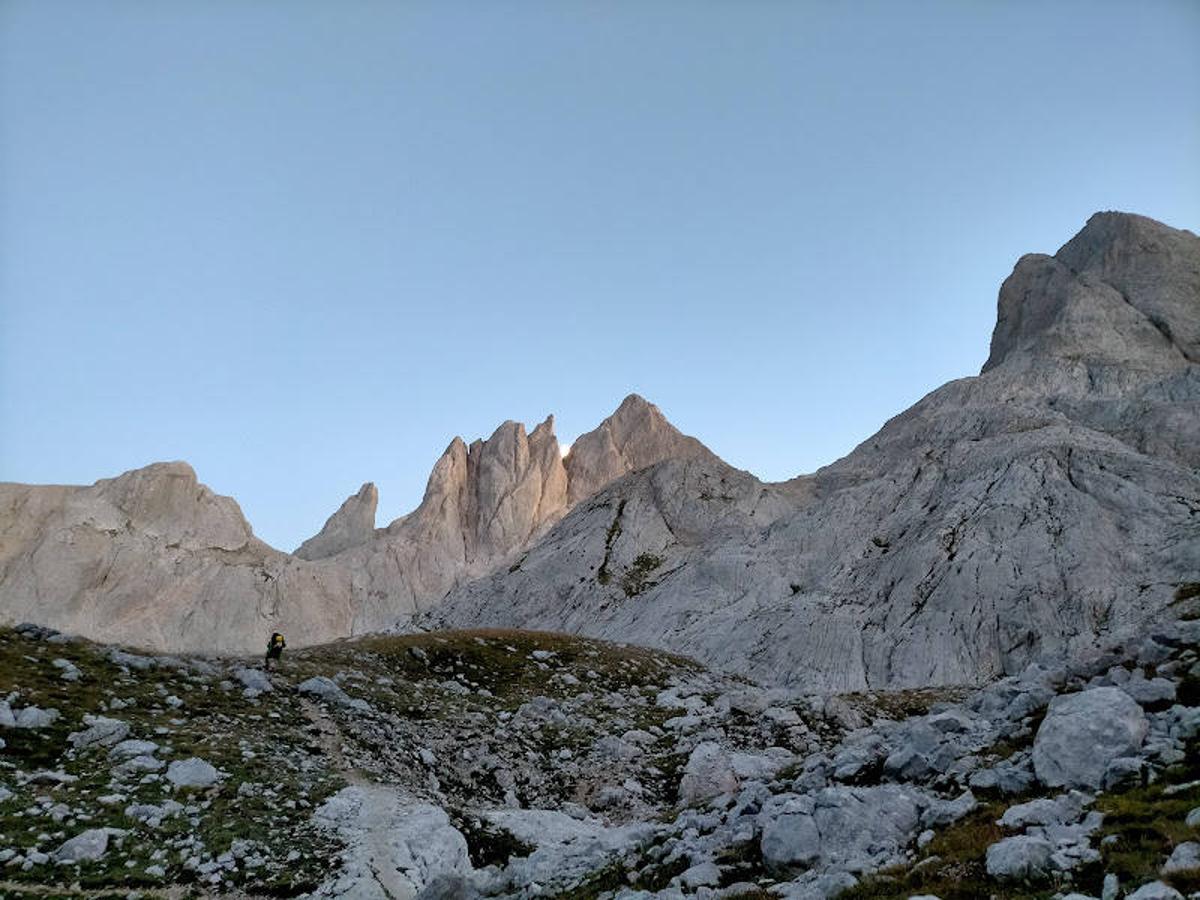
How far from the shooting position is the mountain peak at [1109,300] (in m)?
128

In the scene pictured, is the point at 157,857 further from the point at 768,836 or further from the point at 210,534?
the point at 210,534

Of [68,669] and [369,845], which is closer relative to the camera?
[369,845]

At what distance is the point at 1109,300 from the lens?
138 metres

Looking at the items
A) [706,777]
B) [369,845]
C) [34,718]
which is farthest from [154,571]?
[369,845]

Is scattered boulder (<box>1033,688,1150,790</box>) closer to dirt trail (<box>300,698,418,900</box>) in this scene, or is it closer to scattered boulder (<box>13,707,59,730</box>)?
dirt trail (<box>300,698,418,900</box>)

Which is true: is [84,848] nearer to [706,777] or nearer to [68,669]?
[68,669]

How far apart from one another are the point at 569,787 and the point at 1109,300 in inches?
5873

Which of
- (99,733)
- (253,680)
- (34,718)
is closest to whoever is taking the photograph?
(34,718)

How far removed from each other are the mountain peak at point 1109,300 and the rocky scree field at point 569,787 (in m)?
119

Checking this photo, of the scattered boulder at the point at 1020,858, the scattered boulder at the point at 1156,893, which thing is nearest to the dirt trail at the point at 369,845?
the scattered boulder at the point at 1020,858

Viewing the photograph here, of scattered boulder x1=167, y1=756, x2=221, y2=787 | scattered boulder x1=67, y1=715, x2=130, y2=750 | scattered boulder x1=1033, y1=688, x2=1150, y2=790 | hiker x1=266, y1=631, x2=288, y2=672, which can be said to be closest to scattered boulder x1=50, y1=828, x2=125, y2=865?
scattered boulder x1=167, y1=756, x2=221, y2=787

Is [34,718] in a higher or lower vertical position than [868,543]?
higher

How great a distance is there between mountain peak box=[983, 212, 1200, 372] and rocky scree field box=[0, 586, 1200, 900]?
11857 cm

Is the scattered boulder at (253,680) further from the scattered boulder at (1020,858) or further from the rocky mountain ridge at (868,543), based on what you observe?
the rocky mountain ridge at (868,543)
